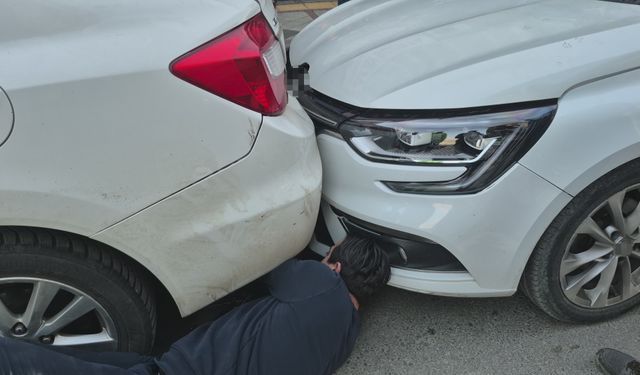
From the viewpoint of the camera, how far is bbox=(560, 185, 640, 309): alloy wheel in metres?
2.06

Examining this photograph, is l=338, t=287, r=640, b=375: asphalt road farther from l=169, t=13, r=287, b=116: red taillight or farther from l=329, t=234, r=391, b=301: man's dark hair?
l=169, t=13, r=287, b=116: red taillight

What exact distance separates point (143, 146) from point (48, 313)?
675mm

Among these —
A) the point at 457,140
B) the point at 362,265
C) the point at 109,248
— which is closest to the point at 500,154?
the point at 457,140

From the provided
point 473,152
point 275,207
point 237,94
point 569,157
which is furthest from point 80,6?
point 569,157

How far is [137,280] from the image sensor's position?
184cm

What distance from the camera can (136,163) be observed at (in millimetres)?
→ 1600

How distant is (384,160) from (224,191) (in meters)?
0.59

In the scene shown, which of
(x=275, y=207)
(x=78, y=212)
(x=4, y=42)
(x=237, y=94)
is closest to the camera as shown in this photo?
(x=4, y=42)

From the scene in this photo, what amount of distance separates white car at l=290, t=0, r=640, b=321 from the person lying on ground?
137 mm

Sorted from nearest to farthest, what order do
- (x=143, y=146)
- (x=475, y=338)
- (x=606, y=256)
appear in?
1. (x=143, y=146)
2. (x=606, y=256)
3. (x=475, y=338)

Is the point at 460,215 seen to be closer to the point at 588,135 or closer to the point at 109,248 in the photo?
the point at 588,135

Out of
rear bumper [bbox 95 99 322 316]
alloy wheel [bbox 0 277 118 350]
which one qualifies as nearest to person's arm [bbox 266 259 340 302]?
rear bumper [bbox 95 99 322 316]

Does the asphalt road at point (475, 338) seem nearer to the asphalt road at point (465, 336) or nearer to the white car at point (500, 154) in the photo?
the asphalt road at point (465, 336)

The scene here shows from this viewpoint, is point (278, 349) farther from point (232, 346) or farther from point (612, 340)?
point (612, 340)
